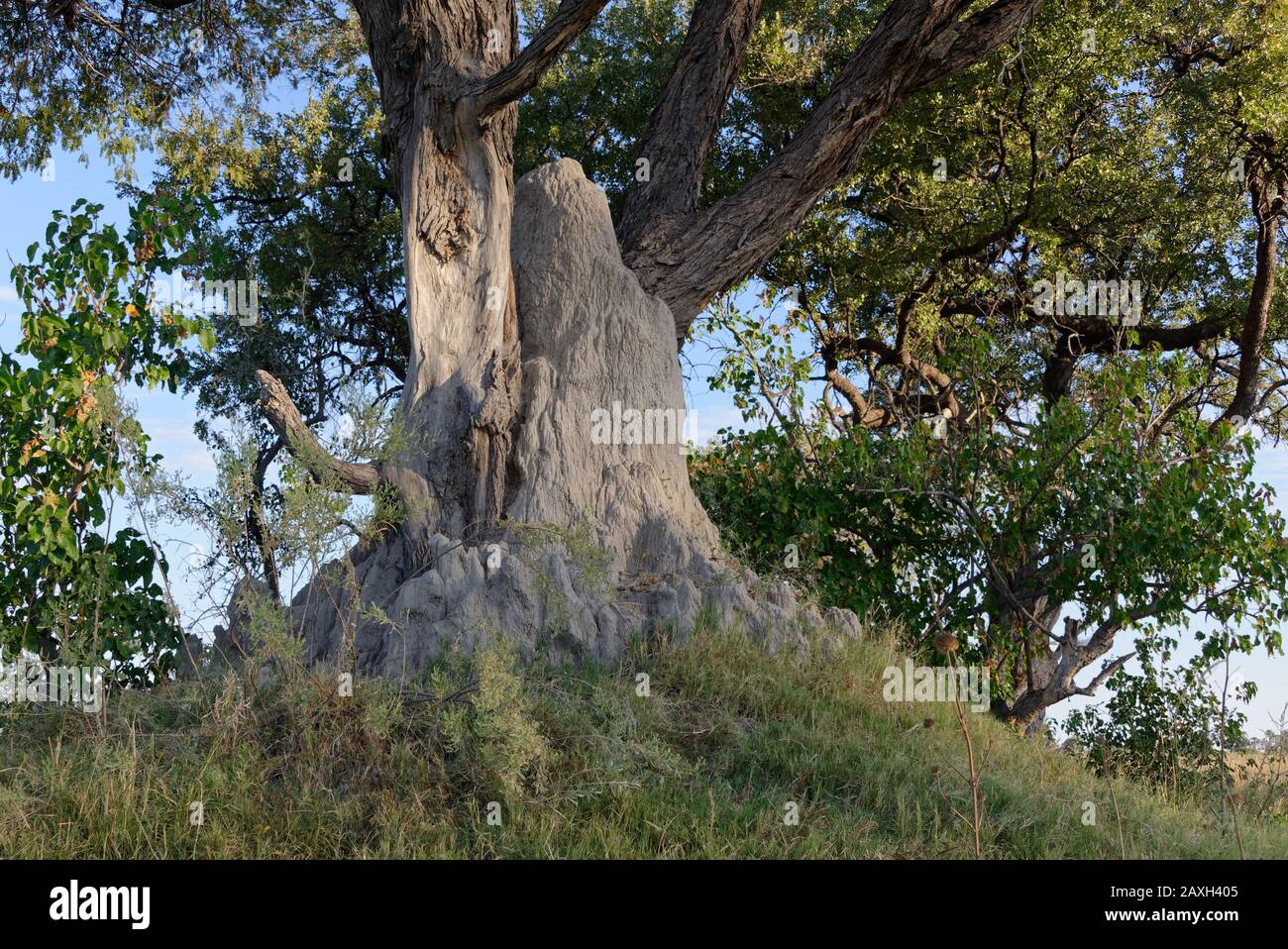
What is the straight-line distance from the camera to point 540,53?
859 cm

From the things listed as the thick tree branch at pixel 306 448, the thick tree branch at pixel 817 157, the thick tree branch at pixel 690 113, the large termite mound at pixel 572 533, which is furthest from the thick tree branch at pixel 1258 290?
the thick tree branch at pixel 306 448

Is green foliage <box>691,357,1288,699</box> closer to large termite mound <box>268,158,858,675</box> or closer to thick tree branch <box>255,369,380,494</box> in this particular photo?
large termite mound <box>268,158,858,675</box>

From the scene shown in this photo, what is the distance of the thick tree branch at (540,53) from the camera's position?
335 inches

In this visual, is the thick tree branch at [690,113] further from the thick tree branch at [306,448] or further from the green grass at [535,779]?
the green grass at [535,779]

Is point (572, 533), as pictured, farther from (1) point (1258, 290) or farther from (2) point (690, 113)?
(1) point (1258, 290)

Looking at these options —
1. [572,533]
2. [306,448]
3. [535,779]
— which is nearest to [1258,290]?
[572,533]

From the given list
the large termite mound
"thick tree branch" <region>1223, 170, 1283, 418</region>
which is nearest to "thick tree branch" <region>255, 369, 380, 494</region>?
the large termite mound

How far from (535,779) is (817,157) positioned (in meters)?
6.55

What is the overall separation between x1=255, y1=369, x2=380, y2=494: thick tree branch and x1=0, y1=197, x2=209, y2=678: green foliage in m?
0.83

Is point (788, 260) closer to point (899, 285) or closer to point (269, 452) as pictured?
Answer: point (899, 285)

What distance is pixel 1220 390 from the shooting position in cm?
1736
